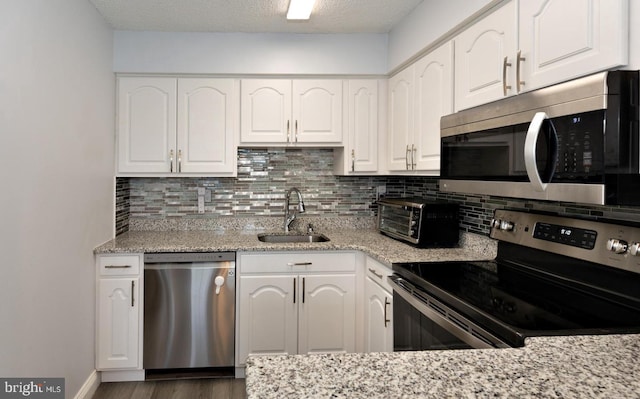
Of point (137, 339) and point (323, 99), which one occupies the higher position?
point (323, 99)

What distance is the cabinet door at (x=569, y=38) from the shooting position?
1.23 meters

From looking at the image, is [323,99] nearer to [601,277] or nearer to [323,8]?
[323,8]

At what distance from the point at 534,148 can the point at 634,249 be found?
499 mm

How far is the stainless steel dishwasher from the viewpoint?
2.81 metres

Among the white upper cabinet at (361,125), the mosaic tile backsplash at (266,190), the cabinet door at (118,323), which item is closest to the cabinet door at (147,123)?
the mosaic tile backsplash at (266,190)

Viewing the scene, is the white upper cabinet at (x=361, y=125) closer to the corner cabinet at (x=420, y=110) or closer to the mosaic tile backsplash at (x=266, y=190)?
the corner cabinet at (x=420, y=110)

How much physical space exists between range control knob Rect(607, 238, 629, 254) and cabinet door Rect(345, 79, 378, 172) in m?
1.91

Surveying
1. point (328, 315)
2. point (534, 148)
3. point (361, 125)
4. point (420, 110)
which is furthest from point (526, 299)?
point (361, 125)

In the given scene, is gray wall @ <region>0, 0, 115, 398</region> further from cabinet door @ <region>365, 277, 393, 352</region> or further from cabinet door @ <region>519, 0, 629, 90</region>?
cabinet door @ <region>519, 0, 629, 90</region>

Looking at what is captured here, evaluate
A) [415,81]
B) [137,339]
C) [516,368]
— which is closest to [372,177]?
[415,81]

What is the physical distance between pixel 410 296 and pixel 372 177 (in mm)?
1819

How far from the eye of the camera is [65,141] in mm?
2236

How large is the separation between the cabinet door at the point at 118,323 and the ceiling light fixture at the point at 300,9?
6.24 feet

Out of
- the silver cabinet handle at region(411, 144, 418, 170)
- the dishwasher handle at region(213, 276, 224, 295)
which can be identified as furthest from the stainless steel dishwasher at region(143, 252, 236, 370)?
the silver cabinet handle at region(411, 144, 418, 170)
